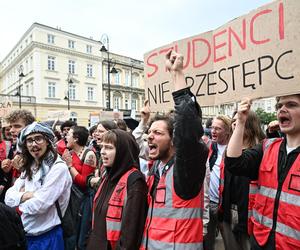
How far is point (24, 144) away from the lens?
292 centimetres

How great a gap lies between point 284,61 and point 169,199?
1278 millimetres

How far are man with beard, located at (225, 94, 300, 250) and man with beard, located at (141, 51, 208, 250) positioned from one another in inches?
16.3

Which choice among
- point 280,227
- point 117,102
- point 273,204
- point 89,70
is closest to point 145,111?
point 273,204

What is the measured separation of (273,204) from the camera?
2.02 metres

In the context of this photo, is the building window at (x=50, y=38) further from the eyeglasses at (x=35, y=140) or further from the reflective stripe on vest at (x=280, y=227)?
the reflective stripe on vest at (x=280, y=227)

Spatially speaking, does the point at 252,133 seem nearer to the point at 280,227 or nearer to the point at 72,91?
the point at 280,227

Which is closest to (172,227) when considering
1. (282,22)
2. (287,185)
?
(287,185)

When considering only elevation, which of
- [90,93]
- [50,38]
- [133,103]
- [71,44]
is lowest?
[133,103]

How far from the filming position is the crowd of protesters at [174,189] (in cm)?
194

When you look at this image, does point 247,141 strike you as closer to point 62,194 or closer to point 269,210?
point 269,210

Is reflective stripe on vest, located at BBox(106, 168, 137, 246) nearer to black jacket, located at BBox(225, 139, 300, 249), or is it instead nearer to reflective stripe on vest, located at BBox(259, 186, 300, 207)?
black jacket, located at BBox(225, 139, 300, 249)

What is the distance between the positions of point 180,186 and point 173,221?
0.24m

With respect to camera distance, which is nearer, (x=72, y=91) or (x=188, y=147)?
(x=188, y=147)

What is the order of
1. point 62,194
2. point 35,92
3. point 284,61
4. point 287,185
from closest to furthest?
point 287,185, point 284,61, point 62,194, point 35,92
